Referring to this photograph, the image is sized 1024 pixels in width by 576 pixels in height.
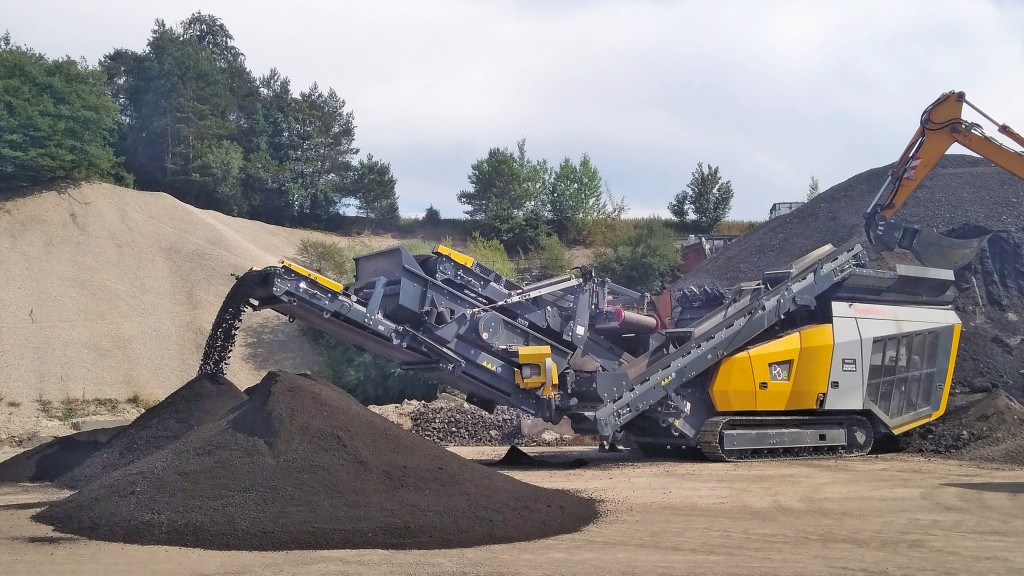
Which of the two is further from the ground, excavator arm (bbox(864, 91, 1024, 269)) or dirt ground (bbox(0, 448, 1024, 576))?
excavator arm (bbox(864, 91, 1024, 269))

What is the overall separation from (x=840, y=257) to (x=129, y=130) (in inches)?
1577

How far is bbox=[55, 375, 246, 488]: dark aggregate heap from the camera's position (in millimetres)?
11750

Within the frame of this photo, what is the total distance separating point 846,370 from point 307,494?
9.07m

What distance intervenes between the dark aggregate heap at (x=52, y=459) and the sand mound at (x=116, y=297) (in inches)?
599

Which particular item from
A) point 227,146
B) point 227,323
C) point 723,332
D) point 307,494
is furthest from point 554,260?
point 307,494

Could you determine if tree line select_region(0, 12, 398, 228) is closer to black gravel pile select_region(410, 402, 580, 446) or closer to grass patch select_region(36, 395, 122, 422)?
grass patch select_region(36, 395, 122, 422)

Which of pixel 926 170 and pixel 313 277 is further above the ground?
pixel 926 170

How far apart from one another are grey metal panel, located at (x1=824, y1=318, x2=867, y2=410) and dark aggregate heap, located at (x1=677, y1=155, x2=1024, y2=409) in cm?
205

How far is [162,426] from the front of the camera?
40.1ft

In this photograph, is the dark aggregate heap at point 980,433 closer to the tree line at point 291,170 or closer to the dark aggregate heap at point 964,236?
the dark aggregate heap at point 964,236

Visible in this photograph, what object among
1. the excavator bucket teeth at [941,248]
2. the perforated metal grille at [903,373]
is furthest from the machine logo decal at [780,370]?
the excavator bucket teeth at [941,248]

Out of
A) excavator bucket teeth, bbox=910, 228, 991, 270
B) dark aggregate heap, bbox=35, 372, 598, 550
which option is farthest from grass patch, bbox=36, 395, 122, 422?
excavator bucket teeth, bbox=910, 228, 991, 270

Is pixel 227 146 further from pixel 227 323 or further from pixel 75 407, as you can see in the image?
pixel 227 323

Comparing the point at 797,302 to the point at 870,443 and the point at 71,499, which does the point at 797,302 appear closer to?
the point at 870,443
